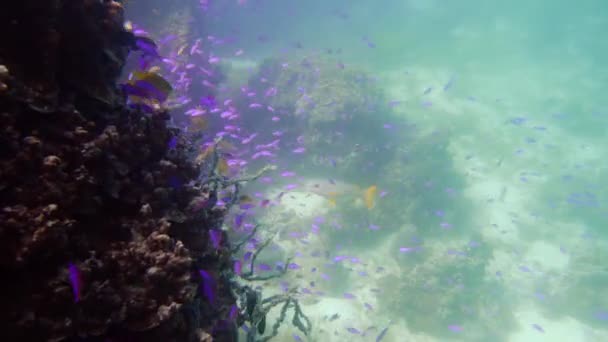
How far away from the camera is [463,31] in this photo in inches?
1732

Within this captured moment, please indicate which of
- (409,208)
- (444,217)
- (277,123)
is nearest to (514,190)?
(444,217)

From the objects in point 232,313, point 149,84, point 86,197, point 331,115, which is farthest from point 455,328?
point 86,197

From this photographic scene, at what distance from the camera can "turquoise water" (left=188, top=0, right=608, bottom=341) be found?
12641 millimetres

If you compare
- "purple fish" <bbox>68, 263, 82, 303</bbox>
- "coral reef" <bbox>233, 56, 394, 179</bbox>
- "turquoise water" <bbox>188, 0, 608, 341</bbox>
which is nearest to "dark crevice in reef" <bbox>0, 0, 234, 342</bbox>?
"purple fish" <bbox>68, 263, 82, 303</bbox>

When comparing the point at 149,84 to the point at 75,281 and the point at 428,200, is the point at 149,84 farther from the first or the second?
the point at 428,200

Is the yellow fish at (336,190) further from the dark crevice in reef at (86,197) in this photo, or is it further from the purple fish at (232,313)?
the dark crevice in reef at (86,197)

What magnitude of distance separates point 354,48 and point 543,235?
23.1m

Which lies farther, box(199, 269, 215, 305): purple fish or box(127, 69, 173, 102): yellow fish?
box(127, 69, 173, 102): yellow fish

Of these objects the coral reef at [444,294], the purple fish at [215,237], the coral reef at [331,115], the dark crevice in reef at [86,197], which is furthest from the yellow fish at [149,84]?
the coral reef at [444,294]

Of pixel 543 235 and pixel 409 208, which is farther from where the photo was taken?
pixel 543 235

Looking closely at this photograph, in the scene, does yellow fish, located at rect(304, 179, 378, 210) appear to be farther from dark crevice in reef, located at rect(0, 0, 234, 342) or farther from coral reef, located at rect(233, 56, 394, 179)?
dark crevice in reef, located at rect(0, 0, 234, 342)

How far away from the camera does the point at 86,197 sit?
2.47m

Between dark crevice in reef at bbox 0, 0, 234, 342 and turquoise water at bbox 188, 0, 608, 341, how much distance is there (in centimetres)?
541

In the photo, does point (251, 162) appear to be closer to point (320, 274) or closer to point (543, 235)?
point (320, 274)
